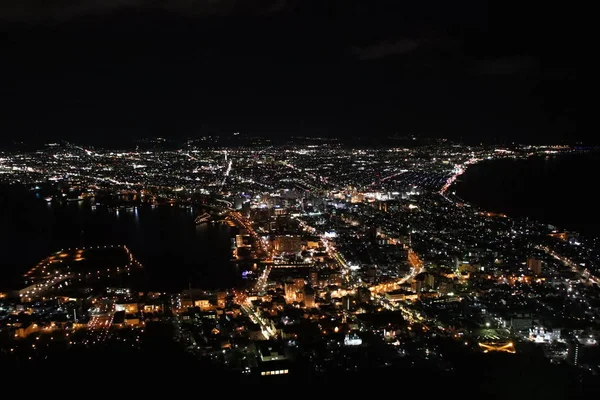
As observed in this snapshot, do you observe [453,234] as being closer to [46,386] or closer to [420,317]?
[420,317]

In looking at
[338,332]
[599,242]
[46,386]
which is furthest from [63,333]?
[599,242]

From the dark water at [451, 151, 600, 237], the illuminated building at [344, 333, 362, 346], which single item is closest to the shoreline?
the dark water at [451, 151, 600, 237]

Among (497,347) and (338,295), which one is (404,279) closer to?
(338,295)

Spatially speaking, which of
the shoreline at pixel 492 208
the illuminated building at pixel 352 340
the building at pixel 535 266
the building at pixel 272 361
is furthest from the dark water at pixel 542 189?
the building at pixel 272 361

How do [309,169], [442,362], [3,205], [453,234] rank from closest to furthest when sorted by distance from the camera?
[442,362], [453,234], [3,205], [309,169]

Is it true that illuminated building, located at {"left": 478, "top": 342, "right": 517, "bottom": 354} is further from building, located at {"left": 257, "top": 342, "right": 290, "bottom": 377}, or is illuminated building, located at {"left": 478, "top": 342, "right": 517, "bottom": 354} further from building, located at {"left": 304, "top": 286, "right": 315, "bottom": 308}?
building, located at {"left": 304, "top": 286, "right": 315, "bottom": 308}

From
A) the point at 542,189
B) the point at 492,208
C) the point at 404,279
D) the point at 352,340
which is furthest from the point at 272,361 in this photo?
the point at 542,189

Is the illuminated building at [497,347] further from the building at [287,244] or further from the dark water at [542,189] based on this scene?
Result: the dark water at [542,189]
